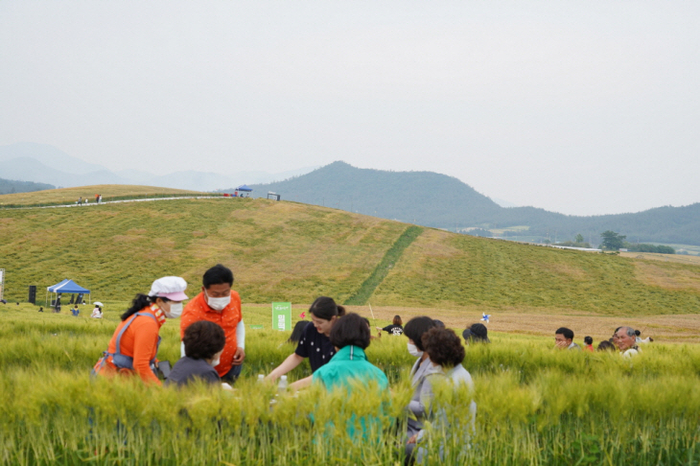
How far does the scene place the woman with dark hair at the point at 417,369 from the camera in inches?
169

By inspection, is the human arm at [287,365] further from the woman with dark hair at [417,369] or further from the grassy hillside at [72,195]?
the grassy hillside at [72,195]

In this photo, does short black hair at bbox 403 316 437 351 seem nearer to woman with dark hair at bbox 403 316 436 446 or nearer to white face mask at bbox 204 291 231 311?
woman with dark hair at bbox 403 316 436 446

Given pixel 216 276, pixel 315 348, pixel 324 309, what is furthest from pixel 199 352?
pixel 315 348

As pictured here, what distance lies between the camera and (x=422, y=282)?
176 ft

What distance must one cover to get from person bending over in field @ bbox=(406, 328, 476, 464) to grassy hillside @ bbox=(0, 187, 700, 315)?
137ft

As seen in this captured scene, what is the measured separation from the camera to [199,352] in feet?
14.4

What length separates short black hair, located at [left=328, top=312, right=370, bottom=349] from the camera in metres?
4.34

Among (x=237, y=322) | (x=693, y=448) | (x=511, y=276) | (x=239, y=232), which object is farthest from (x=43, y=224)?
(x=693, y=448)

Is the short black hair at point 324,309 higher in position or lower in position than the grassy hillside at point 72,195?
lower

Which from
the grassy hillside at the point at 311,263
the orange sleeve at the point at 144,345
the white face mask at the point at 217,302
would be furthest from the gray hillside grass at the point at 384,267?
the orange sleeve at the point at 144,345

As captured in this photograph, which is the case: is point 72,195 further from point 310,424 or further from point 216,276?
point 310,424

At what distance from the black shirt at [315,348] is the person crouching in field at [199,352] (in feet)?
5.10

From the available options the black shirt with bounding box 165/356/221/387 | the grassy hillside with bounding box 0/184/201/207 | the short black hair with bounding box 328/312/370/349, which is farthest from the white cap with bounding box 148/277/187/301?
the grassy hillside with bounding box 0/184/201/207

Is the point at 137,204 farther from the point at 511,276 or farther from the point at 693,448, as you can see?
the point at 693,448
